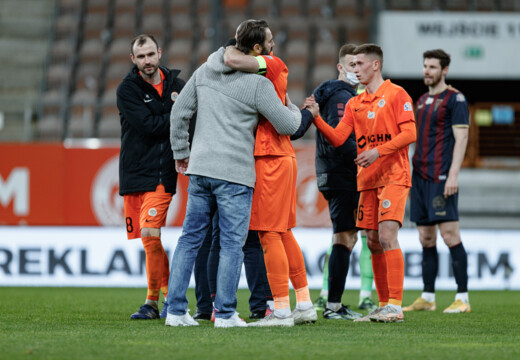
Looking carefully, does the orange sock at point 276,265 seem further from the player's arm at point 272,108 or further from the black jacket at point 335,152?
the black jacket at point 335,152

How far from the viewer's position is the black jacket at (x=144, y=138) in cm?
582

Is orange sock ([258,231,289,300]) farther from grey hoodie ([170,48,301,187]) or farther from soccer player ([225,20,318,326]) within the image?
grey hoodie ([170,48,301,187])

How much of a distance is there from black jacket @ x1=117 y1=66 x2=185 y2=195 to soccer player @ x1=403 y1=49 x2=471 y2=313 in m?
2.23

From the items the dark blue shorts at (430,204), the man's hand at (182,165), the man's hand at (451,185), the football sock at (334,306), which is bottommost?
the football sock at (334,306)

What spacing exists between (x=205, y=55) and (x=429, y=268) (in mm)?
11015

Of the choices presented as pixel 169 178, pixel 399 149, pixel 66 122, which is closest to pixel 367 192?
pixel 399 149

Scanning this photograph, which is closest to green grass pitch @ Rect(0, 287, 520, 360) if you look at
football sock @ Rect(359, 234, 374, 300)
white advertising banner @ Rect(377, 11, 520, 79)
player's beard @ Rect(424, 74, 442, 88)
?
football sock @ Rect(359, 234, 374, 300)

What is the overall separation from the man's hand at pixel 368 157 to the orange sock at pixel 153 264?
58.5 inches

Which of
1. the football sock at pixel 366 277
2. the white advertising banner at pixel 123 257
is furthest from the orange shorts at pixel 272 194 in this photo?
the white advertising banner at pixel 123 257

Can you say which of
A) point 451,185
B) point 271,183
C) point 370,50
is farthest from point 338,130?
point 451,185

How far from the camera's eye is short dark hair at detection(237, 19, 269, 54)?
5059mm

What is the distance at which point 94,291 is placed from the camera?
9148 mm

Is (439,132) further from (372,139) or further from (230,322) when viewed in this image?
(230,322)

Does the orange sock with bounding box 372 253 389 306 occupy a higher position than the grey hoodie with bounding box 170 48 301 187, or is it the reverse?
the grey hoodie with bounding box 170 48 301 187
